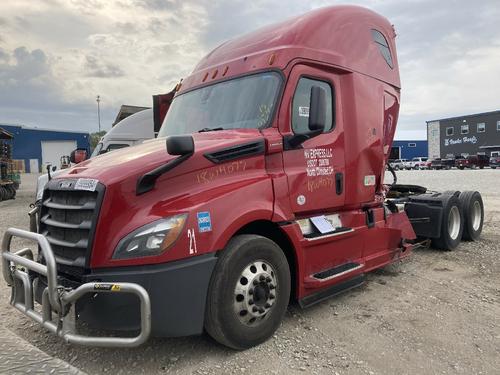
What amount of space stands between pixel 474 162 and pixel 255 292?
152 ft

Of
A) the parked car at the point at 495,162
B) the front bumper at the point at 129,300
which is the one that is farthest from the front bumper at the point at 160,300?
the parked car at the point at 495,162

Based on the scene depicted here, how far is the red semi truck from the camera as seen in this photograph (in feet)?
10.9

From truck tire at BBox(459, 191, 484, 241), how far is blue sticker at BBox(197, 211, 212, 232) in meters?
6.28

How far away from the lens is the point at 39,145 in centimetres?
6234

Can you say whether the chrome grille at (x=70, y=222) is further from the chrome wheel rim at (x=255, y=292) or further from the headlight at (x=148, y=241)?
the chrome wheel rim at (x=255, y=292)

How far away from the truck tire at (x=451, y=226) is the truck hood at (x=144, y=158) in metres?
4.73

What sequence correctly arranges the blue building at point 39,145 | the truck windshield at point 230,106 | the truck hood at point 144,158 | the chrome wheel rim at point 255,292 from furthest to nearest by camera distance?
1. the blue building at point 39,145
2. the truck windshield at point 230,106
3. the chrome wheel rim at point 255,292
4. the truck hood at point 144,158

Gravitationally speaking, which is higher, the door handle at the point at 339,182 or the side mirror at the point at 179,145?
the side mirror at the point at 179,145

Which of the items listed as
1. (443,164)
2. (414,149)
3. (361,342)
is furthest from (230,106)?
(414,149)

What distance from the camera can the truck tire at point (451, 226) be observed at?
7504 millimetres

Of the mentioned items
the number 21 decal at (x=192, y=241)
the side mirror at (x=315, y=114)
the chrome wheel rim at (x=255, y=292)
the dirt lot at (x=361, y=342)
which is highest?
the side mirror at (x=315, y=114)

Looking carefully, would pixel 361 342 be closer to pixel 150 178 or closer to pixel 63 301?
pixel 150 178

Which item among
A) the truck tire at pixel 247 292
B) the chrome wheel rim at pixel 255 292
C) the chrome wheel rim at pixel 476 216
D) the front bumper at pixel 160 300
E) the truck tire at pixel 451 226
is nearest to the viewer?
the front bumper at pixel 160 300

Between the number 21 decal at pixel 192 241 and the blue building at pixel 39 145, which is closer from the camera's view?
the number 21 decal at pixel 192 241
